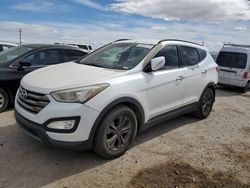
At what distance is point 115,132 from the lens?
12.8 feet

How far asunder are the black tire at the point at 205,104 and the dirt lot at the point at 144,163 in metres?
0.73

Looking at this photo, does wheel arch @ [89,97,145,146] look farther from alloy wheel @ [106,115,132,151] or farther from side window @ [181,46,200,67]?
side window @ [181,46,200,67]

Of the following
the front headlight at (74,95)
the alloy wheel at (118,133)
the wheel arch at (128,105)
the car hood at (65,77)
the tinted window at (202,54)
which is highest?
the tinted window at (202,54)

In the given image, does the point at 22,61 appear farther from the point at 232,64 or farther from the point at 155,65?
the point at 232,64

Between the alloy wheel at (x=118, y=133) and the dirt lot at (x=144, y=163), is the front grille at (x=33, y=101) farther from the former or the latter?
the alloy wheel at (x=118, y=133)

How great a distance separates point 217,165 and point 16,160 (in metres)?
2.93

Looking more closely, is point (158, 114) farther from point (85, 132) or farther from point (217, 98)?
point (217, 98)

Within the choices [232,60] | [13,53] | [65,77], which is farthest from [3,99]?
[232,60]

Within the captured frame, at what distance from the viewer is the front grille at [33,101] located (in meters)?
3.49

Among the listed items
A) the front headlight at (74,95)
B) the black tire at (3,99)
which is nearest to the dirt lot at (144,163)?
the black tire at (3,99)

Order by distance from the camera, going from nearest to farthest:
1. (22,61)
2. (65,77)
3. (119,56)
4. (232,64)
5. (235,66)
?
1. (65,77)
2. (119,56)
3. (22,61)
4. (235,66)
5. (232,64)

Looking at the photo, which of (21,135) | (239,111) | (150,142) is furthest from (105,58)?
(239,111)

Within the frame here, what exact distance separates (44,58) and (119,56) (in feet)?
8.76

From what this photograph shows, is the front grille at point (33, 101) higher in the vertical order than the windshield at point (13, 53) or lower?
lower
